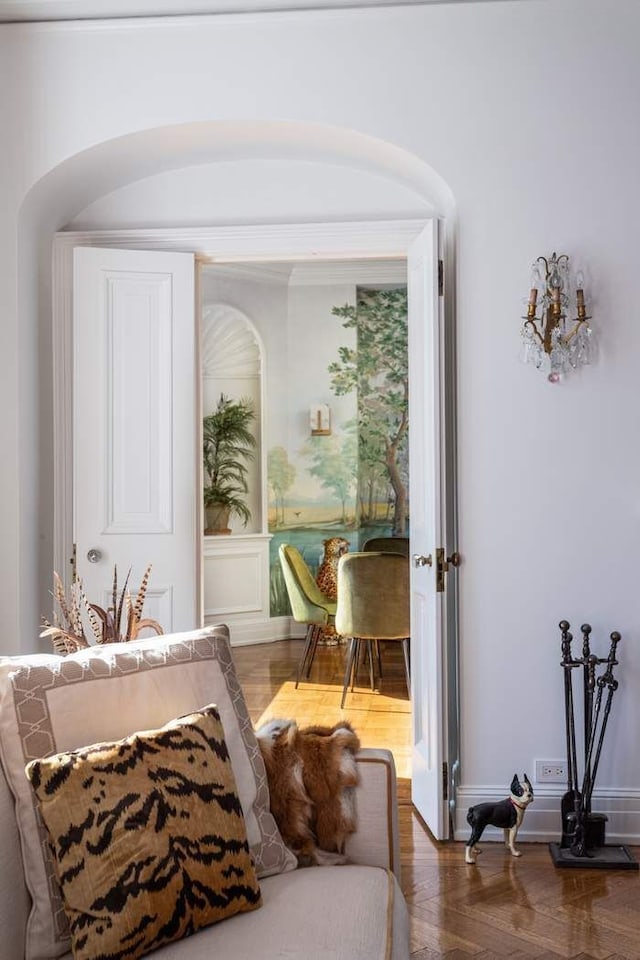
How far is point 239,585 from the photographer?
7031mm

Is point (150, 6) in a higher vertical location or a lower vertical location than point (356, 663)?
higher

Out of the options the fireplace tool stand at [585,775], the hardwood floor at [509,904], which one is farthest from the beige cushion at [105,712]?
the fireplace tool stand at [585,775]

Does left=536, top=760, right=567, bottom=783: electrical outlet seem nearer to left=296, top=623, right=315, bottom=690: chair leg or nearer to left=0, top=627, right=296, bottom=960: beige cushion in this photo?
left=0, top=627, right=296, bottom=960: beige cushion

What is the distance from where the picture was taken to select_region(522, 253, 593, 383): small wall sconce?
3154 mm

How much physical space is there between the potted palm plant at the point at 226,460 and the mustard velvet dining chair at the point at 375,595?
2065mm

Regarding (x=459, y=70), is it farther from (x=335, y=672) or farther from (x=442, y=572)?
(x=335, y=672)

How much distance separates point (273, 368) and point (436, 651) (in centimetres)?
444

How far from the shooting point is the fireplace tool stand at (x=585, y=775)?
3018mm

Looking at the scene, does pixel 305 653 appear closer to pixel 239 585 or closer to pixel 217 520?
pixel 239 585

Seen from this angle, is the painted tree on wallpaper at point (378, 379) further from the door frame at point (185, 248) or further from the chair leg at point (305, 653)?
the door frame at point (185, 248)

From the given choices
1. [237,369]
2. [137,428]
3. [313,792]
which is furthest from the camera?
[237,369]

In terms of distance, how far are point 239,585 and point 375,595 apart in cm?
215

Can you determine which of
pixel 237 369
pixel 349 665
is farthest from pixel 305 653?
pixel 237 369

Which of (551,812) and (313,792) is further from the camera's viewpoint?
(551,812)
